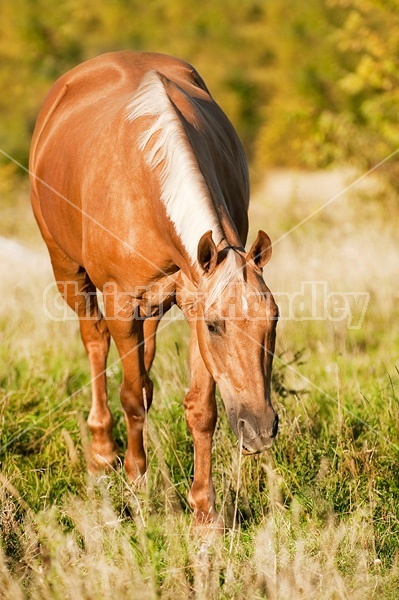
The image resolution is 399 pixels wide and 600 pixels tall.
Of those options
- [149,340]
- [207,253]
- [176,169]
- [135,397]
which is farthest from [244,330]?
[149,340]

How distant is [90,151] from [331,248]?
13.8ft

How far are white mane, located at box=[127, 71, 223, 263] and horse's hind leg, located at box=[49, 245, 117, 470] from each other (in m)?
1.53

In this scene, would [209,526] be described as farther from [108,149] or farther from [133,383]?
[108,149]

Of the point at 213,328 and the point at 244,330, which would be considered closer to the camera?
the point at 244,330

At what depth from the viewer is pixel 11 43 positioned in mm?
19812

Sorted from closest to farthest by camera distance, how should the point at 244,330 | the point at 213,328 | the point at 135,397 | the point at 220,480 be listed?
the point at 244,330
the point at 213,328
the point at 220,480
the point at 135,397

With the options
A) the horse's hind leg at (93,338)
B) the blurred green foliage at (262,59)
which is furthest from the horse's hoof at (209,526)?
the blurred green foliage at (262,59)

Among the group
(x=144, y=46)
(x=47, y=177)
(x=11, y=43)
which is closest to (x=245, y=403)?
(x=47, y=177)

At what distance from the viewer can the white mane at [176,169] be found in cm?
315

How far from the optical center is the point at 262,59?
32125mm

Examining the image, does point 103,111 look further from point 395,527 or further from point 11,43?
point 11,43

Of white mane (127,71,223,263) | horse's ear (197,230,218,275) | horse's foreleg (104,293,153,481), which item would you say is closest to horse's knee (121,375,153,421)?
horse's foreleg (104,293,153,481)

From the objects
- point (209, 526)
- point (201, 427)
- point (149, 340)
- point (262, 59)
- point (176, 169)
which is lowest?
point (209, 526)

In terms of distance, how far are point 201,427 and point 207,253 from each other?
3.35ft
